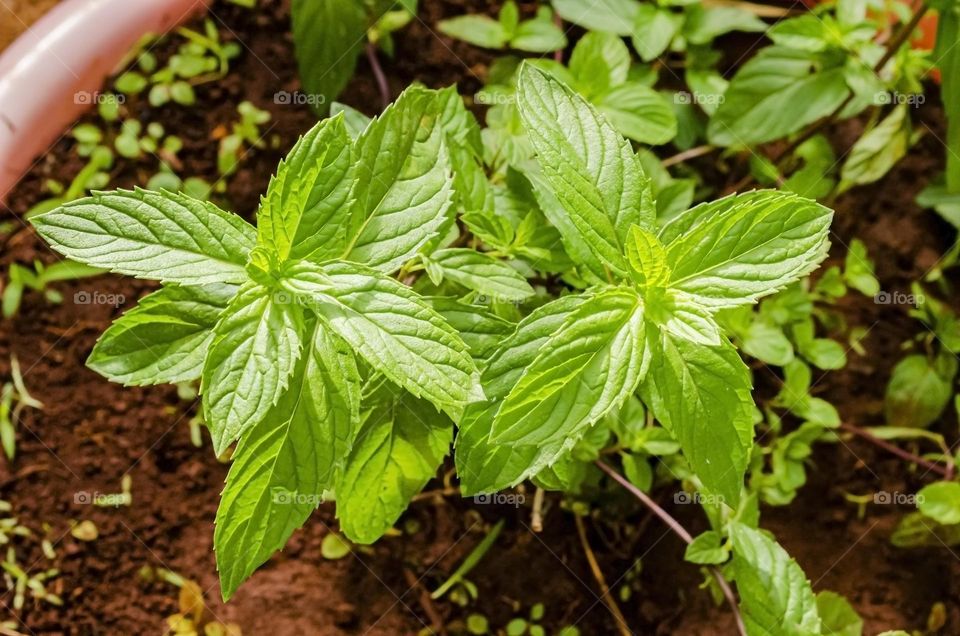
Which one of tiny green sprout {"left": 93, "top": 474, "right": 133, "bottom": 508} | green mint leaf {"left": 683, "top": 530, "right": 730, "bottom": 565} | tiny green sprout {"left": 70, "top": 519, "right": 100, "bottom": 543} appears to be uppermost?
tiny green sprout {"left": 93, "top": 474, "right": 133, "bottom": 508}

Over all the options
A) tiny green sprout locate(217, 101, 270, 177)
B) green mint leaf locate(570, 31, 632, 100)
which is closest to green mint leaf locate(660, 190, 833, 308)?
green mint leaf locate(570, 31, 632, 100)

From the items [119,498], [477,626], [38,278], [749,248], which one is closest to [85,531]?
[119,498]

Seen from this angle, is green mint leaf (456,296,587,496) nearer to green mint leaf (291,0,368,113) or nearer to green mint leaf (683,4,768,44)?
green mint leaf (291,0,368,113)

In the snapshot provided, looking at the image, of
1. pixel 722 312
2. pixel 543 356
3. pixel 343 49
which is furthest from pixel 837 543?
pixel 343 49

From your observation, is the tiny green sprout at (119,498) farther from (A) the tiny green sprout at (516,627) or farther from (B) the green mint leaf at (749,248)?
(B) the green mint leaf at (749,248)

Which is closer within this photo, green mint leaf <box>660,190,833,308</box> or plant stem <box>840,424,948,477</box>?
green mint leaf <box>660,190,833,308</box>

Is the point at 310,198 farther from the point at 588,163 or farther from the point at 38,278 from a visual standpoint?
the point at 38,278

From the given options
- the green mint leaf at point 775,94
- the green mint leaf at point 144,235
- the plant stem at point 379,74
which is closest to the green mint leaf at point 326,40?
the plant stem at point 379,74
